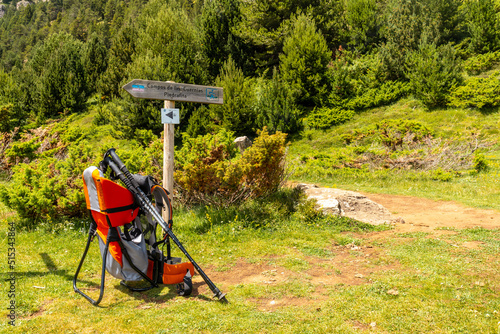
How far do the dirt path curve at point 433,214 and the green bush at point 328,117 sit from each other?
931 centimetres

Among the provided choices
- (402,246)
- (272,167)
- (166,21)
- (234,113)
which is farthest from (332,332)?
(166,21)

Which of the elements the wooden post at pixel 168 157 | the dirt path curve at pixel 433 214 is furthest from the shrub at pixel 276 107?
the wooden post at pixel 168 157

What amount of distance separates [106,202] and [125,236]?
1.46 feet

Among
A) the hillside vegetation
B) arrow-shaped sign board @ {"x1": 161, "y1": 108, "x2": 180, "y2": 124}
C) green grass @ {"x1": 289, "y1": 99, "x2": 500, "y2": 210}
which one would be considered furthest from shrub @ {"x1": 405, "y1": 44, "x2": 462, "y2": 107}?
arrow-shaped sign board @ {"x1": 161, "y1": 108, "x2": 180, "y2": 124}

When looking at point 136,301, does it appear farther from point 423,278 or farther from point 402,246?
point 402,246

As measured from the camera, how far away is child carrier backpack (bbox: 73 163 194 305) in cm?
357

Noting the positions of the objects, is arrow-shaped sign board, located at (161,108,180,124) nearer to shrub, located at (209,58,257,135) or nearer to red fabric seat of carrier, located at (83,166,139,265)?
red fabric seat of carrier, located at (83,166,139,265)

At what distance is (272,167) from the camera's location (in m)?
6.53

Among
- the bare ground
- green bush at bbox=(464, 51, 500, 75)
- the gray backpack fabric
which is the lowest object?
the bare ground

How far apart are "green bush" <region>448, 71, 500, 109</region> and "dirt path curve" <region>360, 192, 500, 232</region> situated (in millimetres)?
9786

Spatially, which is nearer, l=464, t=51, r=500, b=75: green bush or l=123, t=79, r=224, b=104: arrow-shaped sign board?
l=123, t=79, r=224, b=104: arrow-shaped sign board

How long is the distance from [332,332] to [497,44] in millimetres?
22692

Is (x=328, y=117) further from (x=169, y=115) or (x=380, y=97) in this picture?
(x=169, y=115)

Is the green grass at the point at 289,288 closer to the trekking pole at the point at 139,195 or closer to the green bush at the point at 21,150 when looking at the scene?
the trekking pole at the point at 139,195
